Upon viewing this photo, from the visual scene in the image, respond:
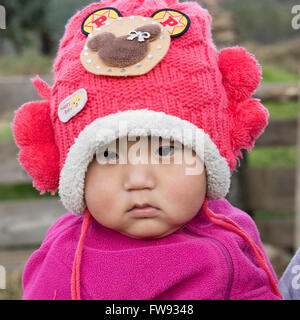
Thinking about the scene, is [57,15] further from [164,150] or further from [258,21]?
[164,150]

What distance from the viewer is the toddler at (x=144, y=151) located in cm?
90

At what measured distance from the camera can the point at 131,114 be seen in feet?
2.91

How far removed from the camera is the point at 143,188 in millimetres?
886

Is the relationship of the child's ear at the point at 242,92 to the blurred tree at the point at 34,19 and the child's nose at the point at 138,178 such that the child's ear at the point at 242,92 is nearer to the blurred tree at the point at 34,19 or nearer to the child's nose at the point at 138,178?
the child's nose at the point at 138,178

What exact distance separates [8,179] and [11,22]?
2249 millimetres

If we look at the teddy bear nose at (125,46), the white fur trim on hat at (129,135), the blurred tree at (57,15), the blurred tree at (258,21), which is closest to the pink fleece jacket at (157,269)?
the white fur trim on hat at (129,135)

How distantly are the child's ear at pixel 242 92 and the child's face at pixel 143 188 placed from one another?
0.41 feet

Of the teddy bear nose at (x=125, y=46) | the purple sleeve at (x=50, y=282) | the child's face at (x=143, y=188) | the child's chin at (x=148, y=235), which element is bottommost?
the purple sleeve at (x=50, y=282)

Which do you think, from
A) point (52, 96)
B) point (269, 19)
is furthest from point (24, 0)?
point (52, 96)

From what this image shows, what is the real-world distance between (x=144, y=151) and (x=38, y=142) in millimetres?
254

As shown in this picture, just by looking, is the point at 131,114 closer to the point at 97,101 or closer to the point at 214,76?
the point at 97,101

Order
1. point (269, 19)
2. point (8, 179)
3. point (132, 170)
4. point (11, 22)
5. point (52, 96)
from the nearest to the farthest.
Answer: point (132, 170), point (52, 96), point (8, 179), point (11, 22), point (269, 19)

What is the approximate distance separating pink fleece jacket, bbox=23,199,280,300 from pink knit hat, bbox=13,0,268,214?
0.09 metres

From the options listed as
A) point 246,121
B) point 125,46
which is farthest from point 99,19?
point 246,121
